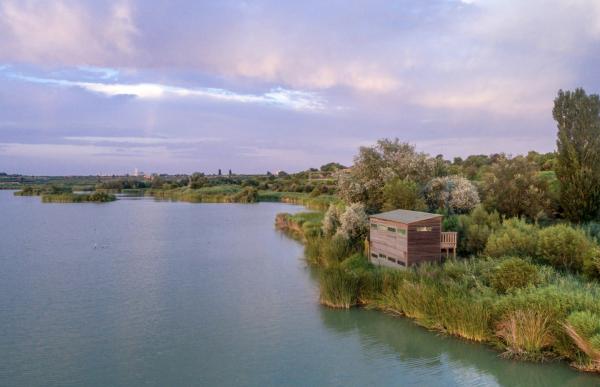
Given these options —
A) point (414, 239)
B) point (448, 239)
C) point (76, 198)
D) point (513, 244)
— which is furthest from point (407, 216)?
point (76, 198)

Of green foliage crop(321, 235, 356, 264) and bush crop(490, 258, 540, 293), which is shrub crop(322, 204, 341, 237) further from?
bush crop(490, 258, 540, 293)

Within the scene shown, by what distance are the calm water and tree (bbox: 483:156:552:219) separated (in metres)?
10.7

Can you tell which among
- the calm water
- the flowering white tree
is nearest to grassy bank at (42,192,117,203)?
the calm water

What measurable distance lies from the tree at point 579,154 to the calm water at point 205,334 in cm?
1318

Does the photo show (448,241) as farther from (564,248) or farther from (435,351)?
(435,351)

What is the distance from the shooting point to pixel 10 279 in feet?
77.4

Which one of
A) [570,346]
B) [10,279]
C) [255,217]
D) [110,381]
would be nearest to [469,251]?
[570,346]

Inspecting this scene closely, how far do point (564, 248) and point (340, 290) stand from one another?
24.4ft

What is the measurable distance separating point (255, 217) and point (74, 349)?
4146cm

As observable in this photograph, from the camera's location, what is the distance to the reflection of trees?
12094 millimetres

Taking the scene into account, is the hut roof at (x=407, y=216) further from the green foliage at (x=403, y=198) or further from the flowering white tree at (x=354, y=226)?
the green foliage at (x=403, y=198)

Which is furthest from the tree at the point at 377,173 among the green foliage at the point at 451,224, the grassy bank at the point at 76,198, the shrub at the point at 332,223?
the grassy bank at the point at 76,198

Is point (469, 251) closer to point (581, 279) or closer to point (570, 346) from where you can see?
point (581, 279)

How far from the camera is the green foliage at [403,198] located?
1037 inches
